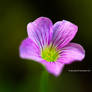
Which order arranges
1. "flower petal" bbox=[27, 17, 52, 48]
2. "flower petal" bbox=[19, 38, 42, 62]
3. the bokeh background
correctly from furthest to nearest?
the bokeh background
"flower petal" bbox=[27, 17, 52, 48]
"flower petal" bbox=[19, 38, 42, 62]

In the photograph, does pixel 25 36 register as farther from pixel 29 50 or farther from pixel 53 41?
pixel 29 50

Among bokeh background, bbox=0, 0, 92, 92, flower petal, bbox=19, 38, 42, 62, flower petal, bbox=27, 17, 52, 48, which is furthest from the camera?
bokeh background, bbox=0, 0, 92, 92

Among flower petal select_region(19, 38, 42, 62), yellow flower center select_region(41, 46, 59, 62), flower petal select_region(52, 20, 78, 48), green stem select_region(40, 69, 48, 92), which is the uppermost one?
flower petal select_region(52, 20, 78, 48)

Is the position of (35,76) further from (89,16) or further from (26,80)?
(89,16)

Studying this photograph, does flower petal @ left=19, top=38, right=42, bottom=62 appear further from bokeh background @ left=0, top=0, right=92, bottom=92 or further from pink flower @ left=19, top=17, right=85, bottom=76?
bokeh background @ left=0, top=0, right=92, bottom=92

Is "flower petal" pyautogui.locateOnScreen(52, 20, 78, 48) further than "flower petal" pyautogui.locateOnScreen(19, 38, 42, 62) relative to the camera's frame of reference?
Yes

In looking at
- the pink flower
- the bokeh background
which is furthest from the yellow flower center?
the bokeh background

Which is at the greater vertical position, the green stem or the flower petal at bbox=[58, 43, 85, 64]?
the flower petal at bbox=[58, 43, 85, 64]

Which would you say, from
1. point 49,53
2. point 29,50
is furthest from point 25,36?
point 29,50
